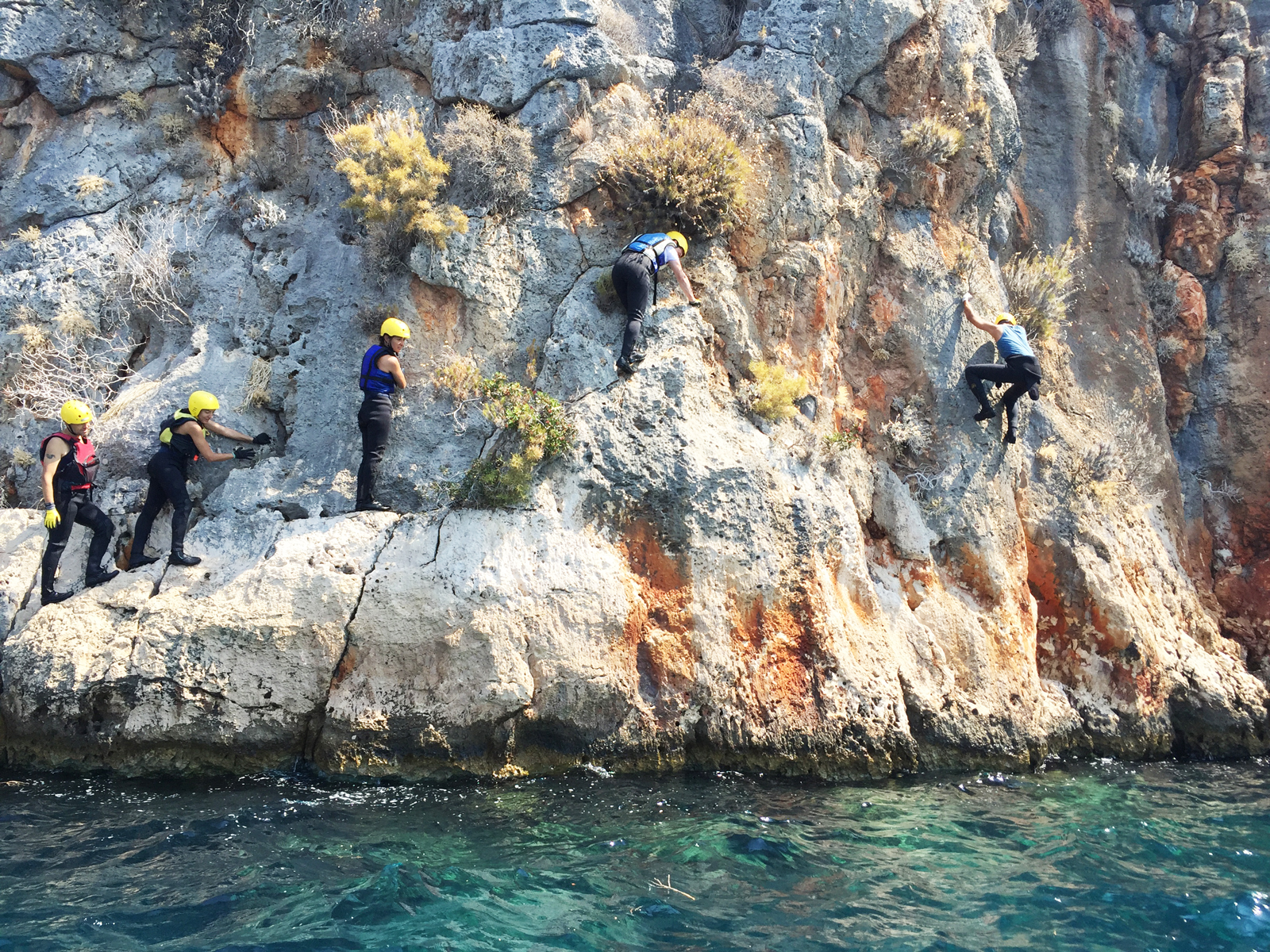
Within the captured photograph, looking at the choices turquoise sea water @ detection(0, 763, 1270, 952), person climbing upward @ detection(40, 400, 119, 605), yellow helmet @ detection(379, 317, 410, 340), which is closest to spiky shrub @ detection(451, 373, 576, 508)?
yellow helmet @ detection(379, 317, 410, 340)

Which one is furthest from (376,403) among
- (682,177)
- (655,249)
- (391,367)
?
(682,177)

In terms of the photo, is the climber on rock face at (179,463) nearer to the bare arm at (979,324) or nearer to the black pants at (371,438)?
the black pants at (371,438)

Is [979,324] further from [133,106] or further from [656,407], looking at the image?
[133,106]

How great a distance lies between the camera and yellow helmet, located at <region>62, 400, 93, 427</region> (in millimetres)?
7906

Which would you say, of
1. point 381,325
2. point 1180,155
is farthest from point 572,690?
point 1180,155

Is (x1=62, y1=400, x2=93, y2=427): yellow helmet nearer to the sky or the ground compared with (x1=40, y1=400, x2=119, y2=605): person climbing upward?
nearer to the sky

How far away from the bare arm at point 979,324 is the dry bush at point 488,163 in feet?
16.7

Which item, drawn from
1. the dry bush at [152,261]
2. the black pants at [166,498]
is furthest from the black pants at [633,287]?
the dry bush at [152,261]

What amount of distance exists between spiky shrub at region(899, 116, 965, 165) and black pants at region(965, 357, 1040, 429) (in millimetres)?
2628

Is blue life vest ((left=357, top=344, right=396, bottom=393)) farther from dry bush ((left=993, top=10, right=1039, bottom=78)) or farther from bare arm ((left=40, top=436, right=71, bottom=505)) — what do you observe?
dry bush ((left=993, top=10, right=1039, bottom=78))

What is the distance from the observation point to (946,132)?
10.4m

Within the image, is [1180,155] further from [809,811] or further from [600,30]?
[809,811]

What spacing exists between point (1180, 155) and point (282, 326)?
12.7 meters

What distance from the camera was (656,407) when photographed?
27.5ft
